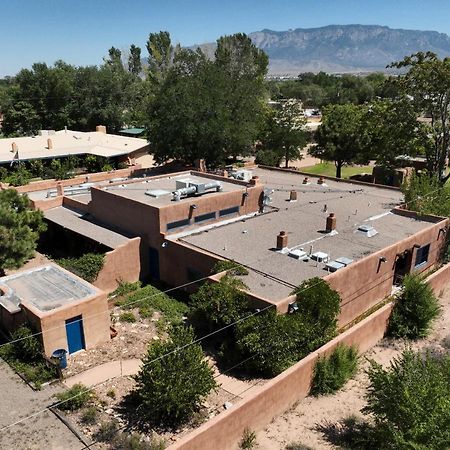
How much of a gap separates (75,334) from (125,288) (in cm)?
607

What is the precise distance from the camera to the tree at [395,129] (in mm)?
34438

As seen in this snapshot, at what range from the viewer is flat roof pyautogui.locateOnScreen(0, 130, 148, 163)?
4412 centimetres

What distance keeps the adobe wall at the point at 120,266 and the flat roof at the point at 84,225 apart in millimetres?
487

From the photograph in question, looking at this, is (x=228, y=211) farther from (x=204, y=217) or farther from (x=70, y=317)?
(x=70, y=317)

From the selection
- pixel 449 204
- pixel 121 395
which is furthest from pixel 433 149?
pixel 121 395

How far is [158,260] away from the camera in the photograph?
24234mm

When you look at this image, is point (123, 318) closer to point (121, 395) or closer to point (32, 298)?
point (32, 298)

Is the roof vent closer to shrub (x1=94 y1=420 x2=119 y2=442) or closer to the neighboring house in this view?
shrub (x1=94 y1=420 x2=119 y2=442)

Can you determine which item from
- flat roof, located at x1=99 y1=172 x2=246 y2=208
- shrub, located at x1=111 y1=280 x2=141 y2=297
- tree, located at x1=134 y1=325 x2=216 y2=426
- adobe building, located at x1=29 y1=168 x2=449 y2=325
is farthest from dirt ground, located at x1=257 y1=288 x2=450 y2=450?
flat roof, located at x1=99 y1=172 x2=246 y2=208

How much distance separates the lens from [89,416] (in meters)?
14.3

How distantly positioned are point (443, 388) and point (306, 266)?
354 inches

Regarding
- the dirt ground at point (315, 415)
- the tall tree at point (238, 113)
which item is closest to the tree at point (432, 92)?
the tall tree at point (238, 113)

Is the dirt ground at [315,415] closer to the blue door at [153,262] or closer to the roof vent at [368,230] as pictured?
the roof vent at [368,230]

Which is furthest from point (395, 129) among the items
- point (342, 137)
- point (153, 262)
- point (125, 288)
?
point (125, 288)
